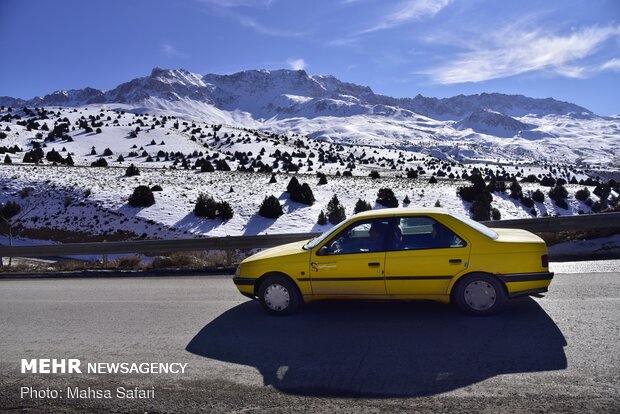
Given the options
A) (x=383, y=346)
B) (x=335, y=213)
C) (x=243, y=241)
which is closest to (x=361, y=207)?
(x=335, y=213)

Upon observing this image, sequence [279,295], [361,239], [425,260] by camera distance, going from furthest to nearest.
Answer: [279,295] → [361,239] → [425,260]

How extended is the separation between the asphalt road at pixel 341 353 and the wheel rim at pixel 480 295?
0.20 meters

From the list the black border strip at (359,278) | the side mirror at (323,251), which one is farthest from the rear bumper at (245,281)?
the side mirror at (323,251)

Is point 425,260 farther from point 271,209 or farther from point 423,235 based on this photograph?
point 271,209

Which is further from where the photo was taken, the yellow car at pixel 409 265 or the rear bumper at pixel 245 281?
the rear bumper at pixel 245 281

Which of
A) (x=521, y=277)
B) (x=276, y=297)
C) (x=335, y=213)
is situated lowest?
(x=276, y=297)

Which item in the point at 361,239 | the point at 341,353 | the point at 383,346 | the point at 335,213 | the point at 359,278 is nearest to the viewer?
the point at 341,353

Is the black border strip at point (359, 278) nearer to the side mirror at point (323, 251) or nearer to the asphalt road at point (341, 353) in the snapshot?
the side mirror at point (323, 251)

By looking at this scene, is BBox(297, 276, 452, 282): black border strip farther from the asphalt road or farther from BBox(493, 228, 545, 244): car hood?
BBox(493, 228, 545, 244): car hood

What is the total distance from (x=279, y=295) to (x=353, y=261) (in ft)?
4.03

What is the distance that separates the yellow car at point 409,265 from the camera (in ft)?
19.4

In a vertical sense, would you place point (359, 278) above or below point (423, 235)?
below

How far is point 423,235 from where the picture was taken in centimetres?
621

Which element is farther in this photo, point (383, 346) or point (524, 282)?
point (524, 282)
